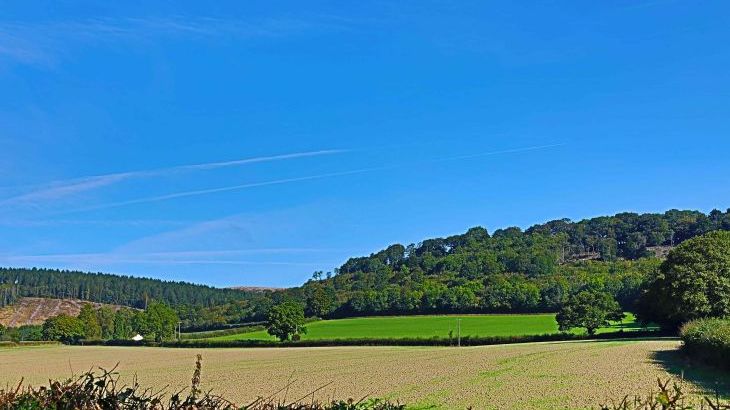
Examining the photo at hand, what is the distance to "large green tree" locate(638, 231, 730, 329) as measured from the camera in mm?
74812

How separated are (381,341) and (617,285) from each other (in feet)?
217

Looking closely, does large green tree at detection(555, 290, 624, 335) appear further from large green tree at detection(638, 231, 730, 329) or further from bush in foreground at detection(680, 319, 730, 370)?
bush in foreground at detection(680, 319, 730, 370)

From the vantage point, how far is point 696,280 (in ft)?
246

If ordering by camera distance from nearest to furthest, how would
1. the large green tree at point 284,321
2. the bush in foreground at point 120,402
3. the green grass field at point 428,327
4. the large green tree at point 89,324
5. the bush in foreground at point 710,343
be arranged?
the bush in foreground at point 120,402, the bush in foreground at point 710,343, the green grass field at point 428,327, the large green tree at point 284,321, the large green tree at point 89,324

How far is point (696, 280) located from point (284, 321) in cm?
7342

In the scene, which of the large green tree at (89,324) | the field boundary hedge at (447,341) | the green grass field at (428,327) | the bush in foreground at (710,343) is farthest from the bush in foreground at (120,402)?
the large green tree at (89,324)

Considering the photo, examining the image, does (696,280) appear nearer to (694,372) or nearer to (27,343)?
(694,372)

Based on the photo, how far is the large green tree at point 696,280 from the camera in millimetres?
74812

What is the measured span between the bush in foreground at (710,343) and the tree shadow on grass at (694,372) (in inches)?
21.1

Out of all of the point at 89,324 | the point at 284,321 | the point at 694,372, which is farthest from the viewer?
the point at 89,324

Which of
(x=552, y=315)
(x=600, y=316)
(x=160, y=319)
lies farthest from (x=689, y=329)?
(x=160, y=319)

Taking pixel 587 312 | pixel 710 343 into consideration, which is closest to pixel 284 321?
pixel 587 312

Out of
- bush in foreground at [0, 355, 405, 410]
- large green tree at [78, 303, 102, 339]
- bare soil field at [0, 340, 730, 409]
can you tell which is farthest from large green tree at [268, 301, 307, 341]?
bush in foreground at [0, 355, 405, 410]

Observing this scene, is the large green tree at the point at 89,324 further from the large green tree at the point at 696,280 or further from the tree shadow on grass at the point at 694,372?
the tree shadow on grass at the point at 694,372
